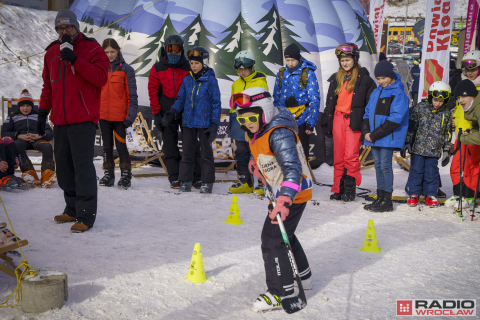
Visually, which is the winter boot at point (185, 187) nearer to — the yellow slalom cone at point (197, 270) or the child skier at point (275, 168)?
the yellow slalom cone at point (197, 270)

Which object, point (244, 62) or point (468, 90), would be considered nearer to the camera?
point (468, 90)

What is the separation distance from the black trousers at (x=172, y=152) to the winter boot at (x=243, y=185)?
0.73 metres

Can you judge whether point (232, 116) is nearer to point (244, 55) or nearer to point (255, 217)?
point (244, 55)

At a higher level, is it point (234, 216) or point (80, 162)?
point (80, 162)

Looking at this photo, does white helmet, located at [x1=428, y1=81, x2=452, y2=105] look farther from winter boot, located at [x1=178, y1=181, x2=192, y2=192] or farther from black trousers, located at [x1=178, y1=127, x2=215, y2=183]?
winter boot, located at [x1=178, y1=181, x2=192, y2=192]

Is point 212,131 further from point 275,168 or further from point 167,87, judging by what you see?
point 275,168

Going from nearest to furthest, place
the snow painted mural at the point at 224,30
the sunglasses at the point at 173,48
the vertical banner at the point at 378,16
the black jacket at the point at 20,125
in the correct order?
the sunglasses at the point at 173,48, the black jacket at the point at 20,125, the snow painted mural at the point at 224,30, the vertical banner at the point at 378,16

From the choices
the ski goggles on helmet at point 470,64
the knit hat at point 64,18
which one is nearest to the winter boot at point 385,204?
the ski goggles on helmet at point 470,64

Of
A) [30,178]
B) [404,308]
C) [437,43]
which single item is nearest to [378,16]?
[437,43]

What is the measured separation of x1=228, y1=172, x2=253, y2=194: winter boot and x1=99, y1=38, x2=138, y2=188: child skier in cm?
176

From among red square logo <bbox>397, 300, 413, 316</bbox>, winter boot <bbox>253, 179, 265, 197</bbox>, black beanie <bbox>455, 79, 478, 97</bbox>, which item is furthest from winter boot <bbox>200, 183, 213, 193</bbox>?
black beanie <bbox>455, 79, 478, 97</bbox>

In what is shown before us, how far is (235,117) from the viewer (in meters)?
6.17

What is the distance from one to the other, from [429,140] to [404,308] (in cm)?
371

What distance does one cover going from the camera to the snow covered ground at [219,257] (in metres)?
2.78
